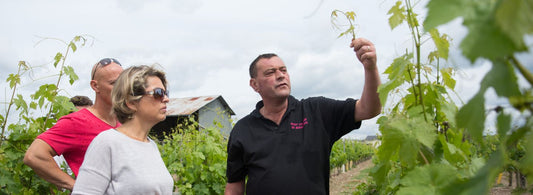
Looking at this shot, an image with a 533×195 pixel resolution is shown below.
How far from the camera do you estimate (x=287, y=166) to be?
2672 millimetres

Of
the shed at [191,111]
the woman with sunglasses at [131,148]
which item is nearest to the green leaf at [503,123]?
the woman with sunglasses at [131,148]

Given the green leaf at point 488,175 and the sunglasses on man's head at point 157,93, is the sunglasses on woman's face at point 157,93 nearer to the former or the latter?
the sunglasses on man's head at point 157,93

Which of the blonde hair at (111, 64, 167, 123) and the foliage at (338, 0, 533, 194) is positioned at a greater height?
the blonde hair at (111, 64, 167, 123)

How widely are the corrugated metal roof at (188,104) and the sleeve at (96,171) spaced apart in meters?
20.6

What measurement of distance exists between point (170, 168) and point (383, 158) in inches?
190

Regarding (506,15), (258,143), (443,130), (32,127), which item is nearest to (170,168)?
(32,127)

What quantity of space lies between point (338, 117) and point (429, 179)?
6.38ft

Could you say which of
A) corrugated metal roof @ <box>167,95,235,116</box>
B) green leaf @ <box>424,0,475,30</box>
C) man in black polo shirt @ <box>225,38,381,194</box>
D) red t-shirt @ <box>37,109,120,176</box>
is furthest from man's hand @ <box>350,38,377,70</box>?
corrugated metal roof @ <box>167,95,235,116</box>

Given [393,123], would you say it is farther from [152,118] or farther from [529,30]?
[152,118]

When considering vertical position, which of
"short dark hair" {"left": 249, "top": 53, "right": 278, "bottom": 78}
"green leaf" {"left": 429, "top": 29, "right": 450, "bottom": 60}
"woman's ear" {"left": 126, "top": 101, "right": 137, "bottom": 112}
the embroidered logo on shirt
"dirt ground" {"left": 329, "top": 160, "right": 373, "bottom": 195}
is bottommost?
"dirt ground" {"left": 329, "top": 160, "right": 373, "bottom": 195}

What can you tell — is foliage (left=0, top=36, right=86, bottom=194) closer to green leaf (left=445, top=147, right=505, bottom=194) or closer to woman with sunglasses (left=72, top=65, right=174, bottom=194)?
woman with sunglasses (left=72, top=65, right=174, bottom=194)

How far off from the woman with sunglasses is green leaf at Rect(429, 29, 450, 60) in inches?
65.4

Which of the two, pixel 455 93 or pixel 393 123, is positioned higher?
pixel 455 93

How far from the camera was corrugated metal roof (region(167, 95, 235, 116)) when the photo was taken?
24.1 m
